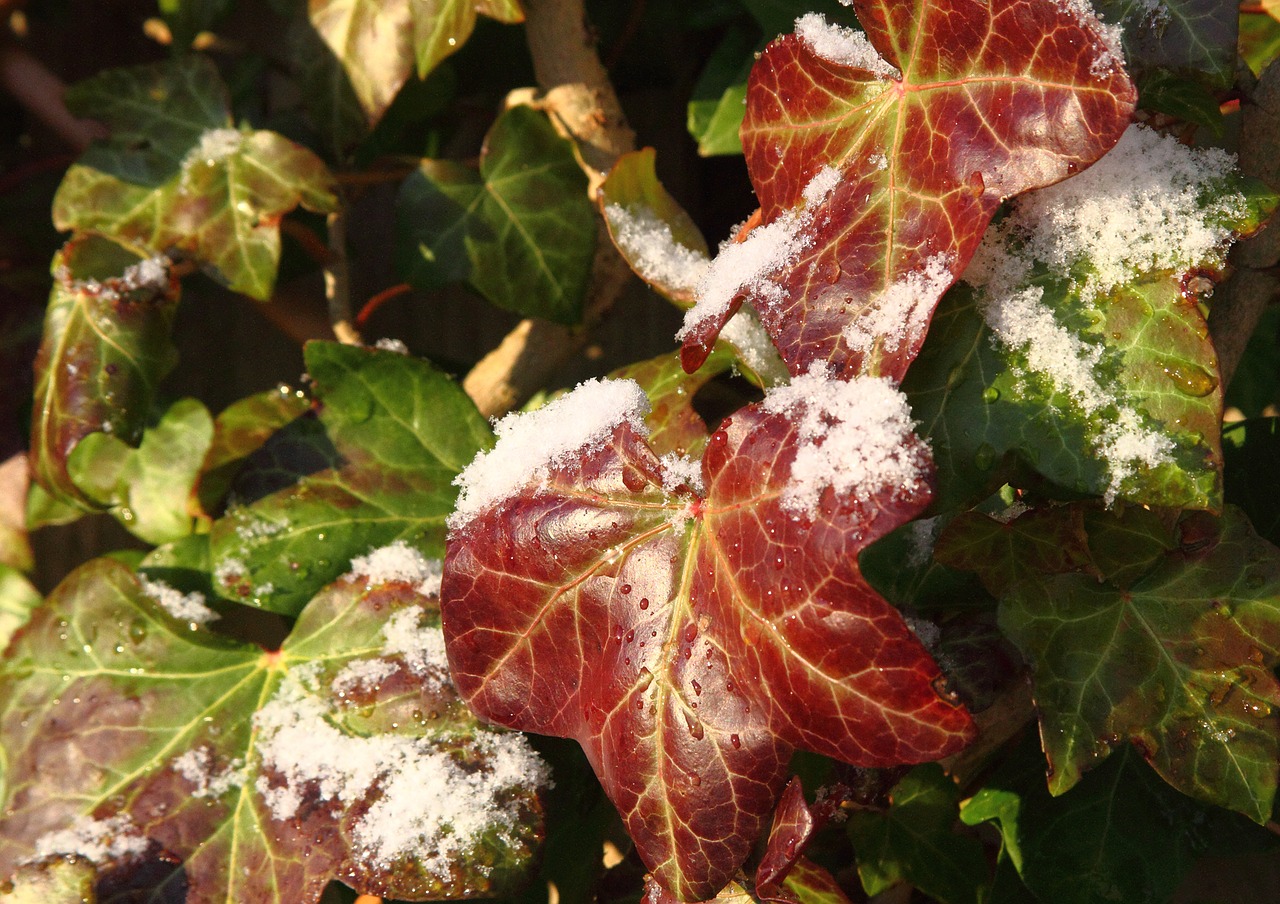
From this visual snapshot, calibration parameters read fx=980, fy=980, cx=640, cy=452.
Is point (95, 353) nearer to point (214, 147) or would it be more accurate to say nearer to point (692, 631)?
point (214, 147)

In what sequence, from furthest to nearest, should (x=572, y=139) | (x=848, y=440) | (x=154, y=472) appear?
(x=154, y=472) < (x=572, y=139) < (x=848, y=440)

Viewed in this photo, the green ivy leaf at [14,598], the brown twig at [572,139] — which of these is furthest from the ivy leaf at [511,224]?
the green ivy leaf at [14,598]

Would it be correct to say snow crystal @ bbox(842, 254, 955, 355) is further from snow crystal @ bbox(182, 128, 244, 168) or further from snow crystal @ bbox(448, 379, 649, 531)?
snow crystal @ bbox(182, 128, 244, 168)

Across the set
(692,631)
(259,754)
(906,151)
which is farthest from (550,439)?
(259,754)

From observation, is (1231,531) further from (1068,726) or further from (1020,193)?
(1020,193)

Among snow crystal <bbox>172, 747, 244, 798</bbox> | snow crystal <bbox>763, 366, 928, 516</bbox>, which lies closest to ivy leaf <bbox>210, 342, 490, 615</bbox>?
snow crystal <bbox>172, 747, 244, 798</bbox>

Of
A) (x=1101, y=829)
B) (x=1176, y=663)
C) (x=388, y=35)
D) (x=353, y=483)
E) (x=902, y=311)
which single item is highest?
(x=388, y=35)

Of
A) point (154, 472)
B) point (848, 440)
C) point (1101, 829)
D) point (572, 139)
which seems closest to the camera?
point (848, 440)
